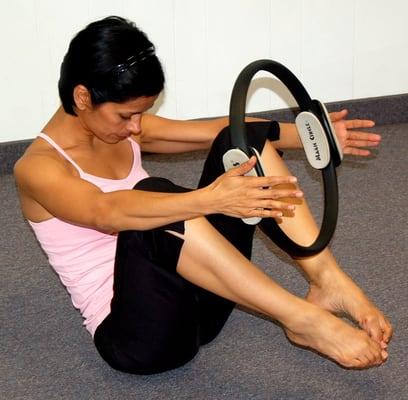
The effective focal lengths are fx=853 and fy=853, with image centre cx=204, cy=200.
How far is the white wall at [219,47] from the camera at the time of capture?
275cm

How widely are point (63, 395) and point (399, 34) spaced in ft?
6.96

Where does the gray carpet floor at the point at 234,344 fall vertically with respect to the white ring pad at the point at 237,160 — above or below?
below

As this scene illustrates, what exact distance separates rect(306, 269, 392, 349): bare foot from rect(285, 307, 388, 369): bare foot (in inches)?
2.2

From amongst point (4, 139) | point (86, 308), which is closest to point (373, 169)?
point (4, 139)

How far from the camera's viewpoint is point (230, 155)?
139 cm

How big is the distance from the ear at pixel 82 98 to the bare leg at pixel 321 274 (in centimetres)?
36

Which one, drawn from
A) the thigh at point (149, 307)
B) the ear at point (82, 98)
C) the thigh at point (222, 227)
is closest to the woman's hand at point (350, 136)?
the thigh at point (222, 227)

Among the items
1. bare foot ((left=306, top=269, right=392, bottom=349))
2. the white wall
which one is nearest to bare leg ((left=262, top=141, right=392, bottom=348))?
bare foot ((left=306, top=269, right=392, bottom=349))

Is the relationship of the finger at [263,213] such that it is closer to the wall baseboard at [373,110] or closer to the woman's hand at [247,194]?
the woman's hand at [247,194]

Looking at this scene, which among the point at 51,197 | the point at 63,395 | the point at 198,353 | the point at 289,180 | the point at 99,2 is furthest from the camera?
the point at 99,2

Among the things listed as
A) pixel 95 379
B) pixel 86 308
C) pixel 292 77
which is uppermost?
pixel 292 77

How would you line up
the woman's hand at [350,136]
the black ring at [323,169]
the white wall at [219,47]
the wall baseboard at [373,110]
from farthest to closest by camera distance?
1. the wall baseboard at [373,110]
2. the white wall at [219,47]
3. the woman's hand at [350,136]
4. the black ring at [323,169]

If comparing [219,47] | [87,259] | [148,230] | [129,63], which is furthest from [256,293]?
[219,47]

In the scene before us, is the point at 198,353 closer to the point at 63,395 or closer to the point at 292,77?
the point at 63,395
